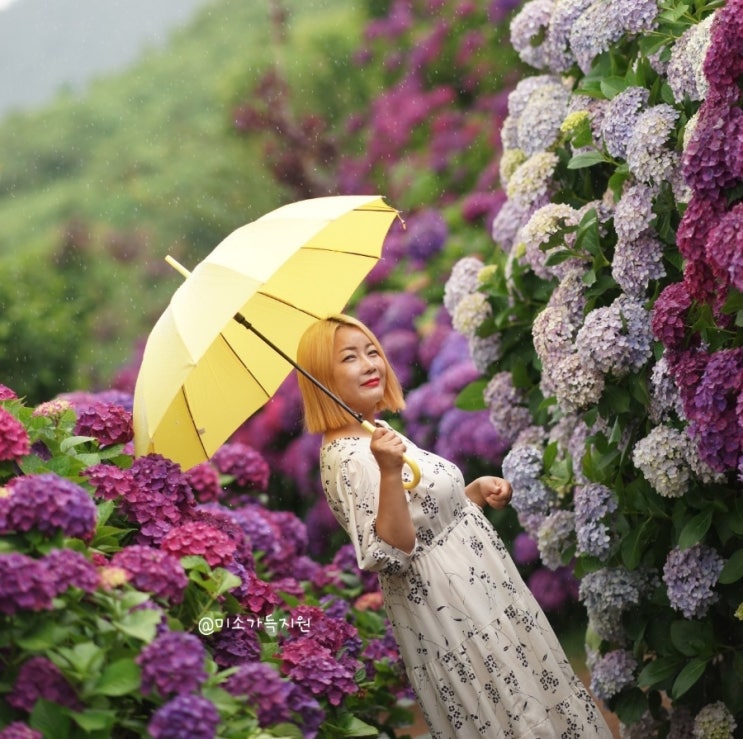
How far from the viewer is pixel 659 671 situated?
10.4 ft

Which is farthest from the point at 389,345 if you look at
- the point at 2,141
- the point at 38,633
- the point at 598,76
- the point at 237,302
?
the point at 2,141

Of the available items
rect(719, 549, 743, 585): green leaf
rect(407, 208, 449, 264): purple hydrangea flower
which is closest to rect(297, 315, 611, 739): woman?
rect(719, 549, 743, 585): green leaf

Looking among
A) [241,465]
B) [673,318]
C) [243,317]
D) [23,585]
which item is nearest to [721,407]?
[673,318]

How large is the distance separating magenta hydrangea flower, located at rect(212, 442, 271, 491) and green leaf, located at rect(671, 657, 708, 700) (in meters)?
1.75

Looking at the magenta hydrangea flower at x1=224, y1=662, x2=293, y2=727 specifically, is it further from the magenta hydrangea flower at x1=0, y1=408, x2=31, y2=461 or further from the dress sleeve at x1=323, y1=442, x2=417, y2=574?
the magenta hydrangea flower at x1=0, y1=408, x2=31, y2=461

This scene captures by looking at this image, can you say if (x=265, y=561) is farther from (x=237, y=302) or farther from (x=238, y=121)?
(x=238, y=121)

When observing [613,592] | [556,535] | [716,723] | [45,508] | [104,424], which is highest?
[104,424]

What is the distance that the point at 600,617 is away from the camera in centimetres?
333

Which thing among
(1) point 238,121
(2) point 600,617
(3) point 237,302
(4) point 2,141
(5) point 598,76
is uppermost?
(4) point 2,141

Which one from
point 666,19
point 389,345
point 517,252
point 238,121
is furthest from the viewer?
point 238,121

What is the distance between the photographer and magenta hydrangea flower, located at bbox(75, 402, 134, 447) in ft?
9.85

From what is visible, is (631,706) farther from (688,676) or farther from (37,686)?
(37,686)

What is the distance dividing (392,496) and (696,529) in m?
0.78

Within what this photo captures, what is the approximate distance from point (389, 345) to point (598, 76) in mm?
2314
